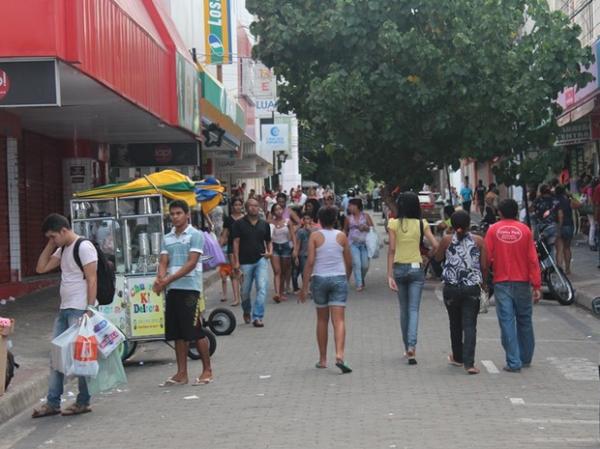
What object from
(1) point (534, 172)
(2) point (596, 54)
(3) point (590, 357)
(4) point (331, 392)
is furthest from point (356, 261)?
(4) point (331, 392)

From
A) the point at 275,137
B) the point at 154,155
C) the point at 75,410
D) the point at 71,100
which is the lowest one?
the point at 75,410

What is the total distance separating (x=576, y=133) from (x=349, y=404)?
828 inches

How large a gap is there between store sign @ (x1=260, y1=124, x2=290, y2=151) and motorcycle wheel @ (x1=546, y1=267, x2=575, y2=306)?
29.9 metres

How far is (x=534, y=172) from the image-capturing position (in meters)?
22.3

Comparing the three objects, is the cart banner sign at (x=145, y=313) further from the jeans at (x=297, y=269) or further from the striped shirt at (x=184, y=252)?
the jeans at (x=297, y=269)

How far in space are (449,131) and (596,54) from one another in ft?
11.4

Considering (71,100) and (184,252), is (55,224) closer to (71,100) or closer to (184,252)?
(184,252)

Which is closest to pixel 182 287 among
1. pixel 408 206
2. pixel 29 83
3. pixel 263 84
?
pixel 408 206

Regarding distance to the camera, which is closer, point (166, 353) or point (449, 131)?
point (166, 353)

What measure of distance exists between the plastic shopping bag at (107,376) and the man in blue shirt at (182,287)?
3.63 feet

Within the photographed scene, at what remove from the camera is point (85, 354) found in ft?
31.1

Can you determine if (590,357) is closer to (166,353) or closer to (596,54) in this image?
(166,353)

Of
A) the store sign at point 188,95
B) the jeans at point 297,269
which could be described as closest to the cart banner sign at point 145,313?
the jeans at point 297,269

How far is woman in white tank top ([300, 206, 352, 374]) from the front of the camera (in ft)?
38.1
